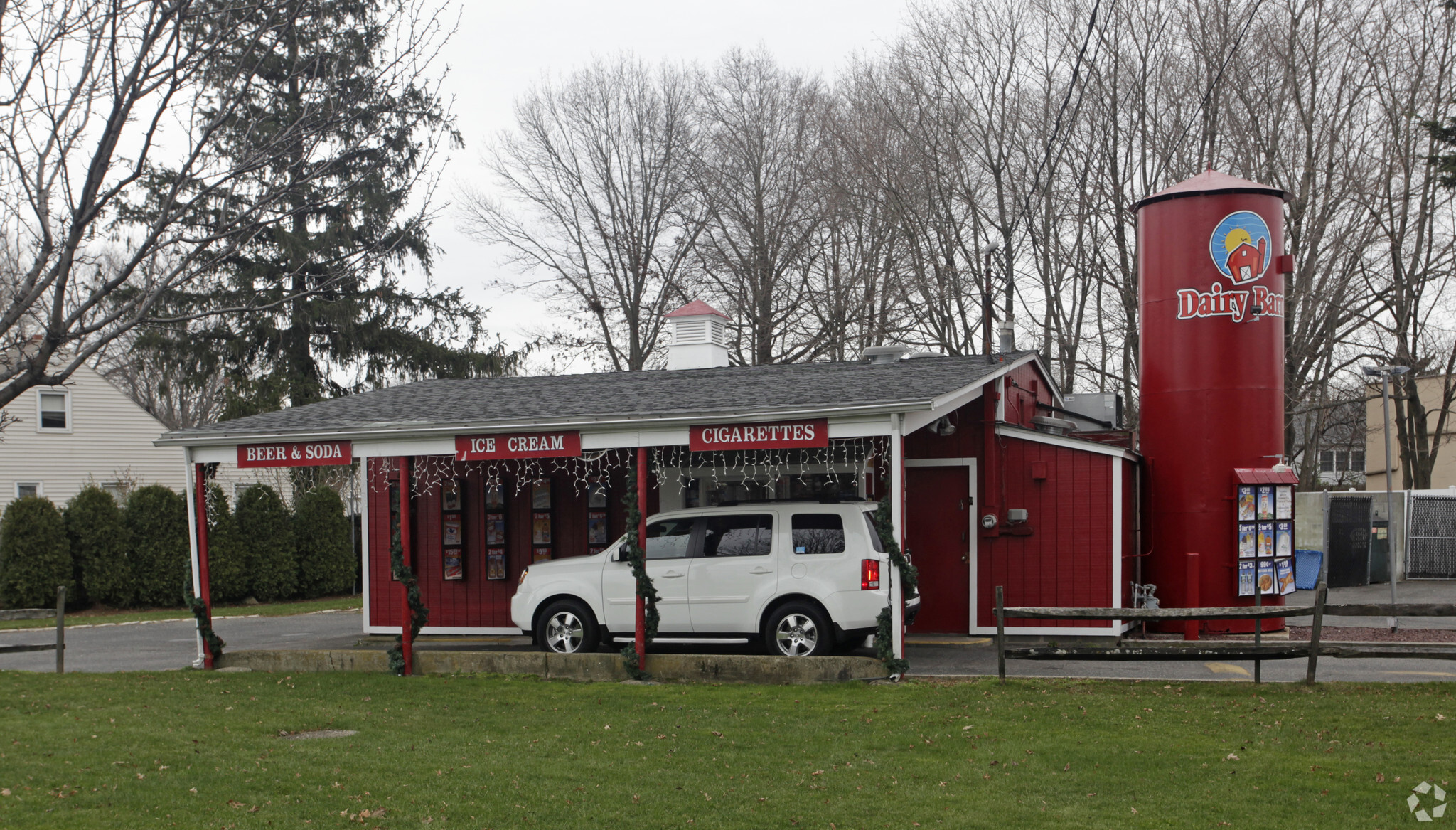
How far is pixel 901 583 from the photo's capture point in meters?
11.6

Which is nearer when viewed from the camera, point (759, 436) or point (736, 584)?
point (759, 436)

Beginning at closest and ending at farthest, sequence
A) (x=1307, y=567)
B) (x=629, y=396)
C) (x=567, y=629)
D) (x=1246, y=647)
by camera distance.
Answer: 1. (x=1246, y=647)
2. (x=567, y=629)
3. (x=629, y=396)
4. (x=1307, y=567)

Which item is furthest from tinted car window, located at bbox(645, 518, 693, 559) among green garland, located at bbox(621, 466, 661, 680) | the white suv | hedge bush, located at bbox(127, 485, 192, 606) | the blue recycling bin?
hedge bush, located at bbox(127, 485, 192, 606)

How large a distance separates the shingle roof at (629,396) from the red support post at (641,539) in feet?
1.90

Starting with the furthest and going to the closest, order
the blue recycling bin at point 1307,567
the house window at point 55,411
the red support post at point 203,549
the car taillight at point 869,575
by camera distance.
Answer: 1. the house window at point 55,411
2. the blue recycling bin at point 1307,567
3. the red support post at point 203,549
4. the car taillight at point 869,575

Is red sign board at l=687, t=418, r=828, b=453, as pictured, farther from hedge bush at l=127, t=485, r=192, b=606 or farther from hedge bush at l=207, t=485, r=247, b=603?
hedge bush at l=127, t=485, r=192, b=606

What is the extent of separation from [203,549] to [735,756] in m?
8.05

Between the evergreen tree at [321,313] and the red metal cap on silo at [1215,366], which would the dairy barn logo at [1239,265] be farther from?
the evergreen tree at [321,313]

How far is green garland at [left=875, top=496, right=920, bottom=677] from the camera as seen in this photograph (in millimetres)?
11422

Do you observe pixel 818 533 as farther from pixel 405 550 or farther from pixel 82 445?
pixel 82 445

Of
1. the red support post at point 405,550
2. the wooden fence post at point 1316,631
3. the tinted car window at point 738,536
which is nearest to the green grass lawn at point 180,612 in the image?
the red support post at point 405,550

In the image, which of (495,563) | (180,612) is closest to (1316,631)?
(495,563)

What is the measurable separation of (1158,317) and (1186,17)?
13.8 m

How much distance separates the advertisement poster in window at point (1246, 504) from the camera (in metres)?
15.4
